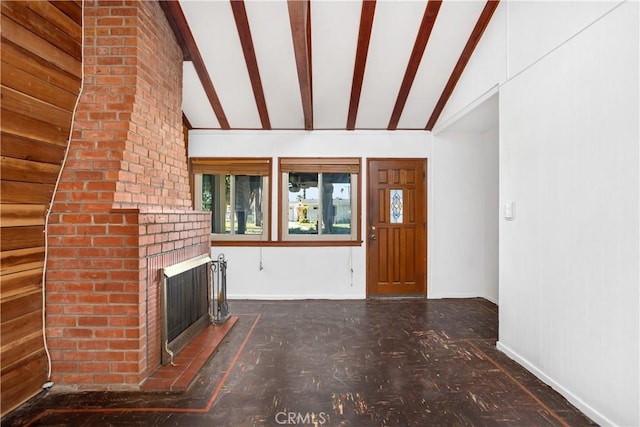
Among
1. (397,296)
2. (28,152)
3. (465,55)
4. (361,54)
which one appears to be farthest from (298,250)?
(28,152)

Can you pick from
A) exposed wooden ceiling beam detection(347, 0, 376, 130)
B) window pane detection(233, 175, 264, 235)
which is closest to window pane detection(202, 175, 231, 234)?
window pane detection(233, 175, 264, 235)

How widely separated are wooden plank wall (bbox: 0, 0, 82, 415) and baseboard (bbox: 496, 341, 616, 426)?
3.52m

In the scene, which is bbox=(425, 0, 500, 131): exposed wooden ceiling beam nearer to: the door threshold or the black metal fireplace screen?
the door threshold

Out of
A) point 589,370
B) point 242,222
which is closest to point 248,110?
point 242,222

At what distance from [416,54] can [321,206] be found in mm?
2345

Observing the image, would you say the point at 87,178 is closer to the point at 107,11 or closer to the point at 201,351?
the point at 107,11

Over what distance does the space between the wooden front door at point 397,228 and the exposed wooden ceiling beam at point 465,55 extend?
32.0 inches

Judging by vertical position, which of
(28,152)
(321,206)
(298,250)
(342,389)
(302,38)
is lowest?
(342,389)

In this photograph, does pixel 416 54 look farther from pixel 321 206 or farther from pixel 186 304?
pixel 186 304

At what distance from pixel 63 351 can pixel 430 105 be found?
4485 millimetres

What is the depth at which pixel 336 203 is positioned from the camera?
5.14 metres

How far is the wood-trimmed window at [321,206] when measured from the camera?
16.5ft

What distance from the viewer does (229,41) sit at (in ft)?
11.6

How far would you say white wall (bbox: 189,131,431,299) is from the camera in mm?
4996
